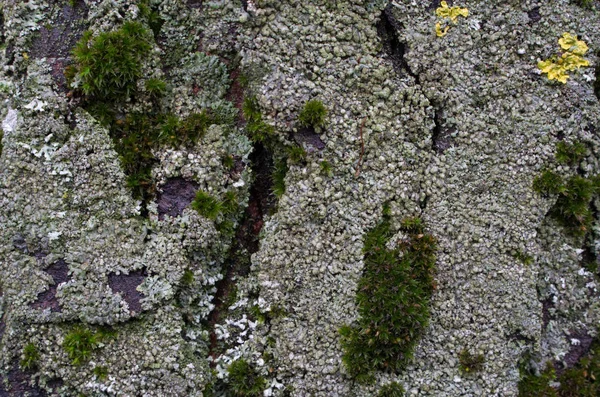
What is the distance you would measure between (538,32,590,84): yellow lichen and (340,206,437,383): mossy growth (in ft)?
3.61

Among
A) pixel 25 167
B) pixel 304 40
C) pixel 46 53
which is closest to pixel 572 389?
pixel 304 40

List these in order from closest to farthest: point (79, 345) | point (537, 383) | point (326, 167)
A: point (79, 345) < point (326, 167) < point (537, 383)

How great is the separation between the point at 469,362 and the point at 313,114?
1529 millimetres

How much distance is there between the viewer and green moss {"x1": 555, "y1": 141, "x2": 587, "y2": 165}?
2.68m

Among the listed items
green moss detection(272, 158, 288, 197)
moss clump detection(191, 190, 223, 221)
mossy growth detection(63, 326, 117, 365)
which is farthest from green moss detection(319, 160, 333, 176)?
mossy growth detection(63, 326, 117, 365)

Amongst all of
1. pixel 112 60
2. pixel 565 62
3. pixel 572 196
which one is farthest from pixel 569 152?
pixel 112 60

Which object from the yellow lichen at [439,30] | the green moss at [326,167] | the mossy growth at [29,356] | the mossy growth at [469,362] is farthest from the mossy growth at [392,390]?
the yellow lichen at [439,30]

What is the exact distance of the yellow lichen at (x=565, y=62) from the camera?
8.86ft

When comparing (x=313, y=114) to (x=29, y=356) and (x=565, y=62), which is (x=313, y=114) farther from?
(x=29, y=356)

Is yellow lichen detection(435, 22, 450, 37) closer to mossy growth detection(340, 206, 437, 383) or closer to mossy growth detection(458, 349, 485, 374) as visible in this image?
mossy growth detection(340, 206, 437, 383)

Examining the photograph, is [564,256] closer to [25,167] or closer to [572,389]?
[572,389]

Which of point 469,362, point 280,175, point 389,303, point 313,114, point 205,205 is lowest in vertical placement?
point 469,362

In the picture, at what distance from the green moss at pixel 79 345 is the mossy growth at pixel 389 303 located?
1276 millimetres

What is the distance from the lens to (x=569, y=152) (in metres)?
2.69
